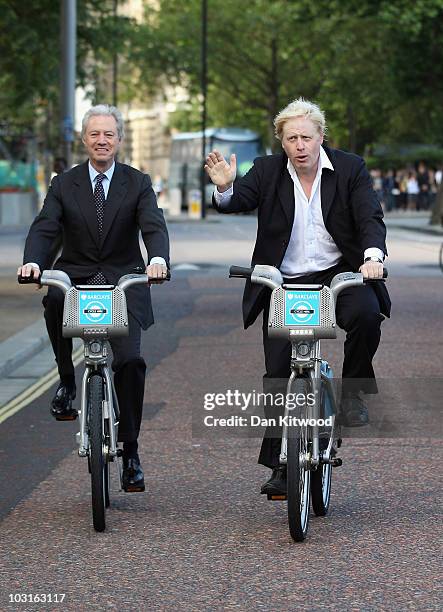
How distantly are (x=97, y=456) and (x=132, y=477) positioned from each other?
0.62 meters

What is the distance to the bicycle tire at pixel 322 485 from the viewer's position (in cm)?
668

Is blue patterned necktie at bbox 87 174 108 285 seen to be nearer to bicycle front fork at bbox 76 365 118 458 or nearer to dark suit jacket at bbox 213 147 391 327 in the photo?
bicycle front fork at bbox 76 365 118 458

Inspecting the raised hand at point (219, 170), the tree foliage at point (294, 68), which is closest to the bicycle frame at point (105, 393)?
the raised hand at point (219, 170)

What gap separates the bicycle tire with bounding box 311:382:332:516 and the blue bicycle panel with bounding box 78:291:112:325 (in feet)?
3.00

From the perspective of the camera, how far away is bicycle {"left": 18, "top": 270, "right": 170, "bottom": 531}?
21.4 feet

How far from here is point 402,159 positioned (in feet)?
227

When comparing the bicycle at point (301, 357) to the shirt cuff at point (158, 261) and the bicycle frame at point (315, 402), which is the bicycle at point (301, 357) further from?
the shirt cuff at point (158, 261)

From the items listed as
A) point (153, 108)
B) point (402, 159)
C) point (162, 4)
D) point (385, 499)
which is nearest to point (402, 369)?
point (385, 499)

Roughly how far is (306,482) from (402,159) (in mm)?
63404

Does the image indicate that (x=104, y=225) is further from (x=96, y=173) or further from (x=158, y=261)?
(x=158, y=261)

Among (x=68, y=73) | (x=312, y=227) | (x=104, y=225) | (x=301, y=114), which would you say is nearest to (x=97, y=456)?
(x=104, y=225)

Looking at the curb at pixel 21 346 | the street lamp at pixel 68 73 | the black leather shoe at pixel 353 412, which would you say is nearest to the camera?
the black leather shoe at pixel 353 412

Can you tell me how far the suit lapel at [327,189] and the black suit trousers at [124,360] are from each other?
924mm

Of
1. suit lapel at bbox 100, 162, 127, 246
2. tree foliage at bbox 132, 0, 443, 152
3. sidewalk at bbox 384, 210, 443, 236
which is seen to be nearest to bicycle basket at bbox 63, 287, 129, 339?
suit lapel at bbox 100, 162, 127, 246
